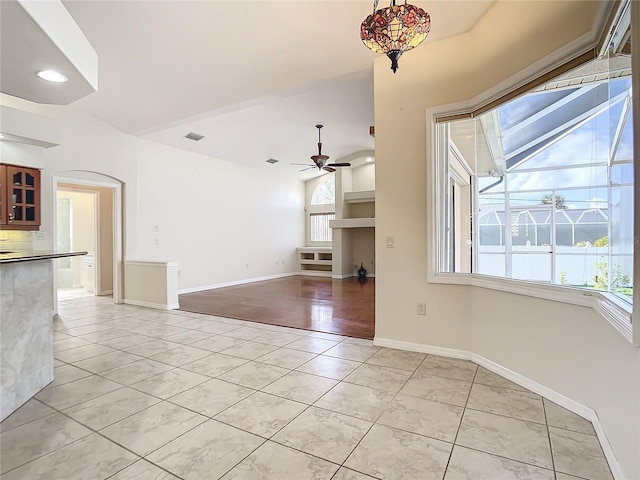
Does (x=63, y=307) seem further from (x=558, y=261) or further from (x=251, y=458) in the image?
(x=558, y=261)

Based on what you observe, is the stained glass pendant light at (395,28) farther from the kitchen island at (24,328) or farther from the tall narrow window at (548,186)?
the kitchen island at (24,328)

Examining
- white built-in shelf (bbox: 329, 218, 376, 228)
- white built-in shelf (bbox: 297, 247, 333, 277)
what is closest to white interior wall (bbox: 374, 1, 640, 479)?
white built-in shelf (bbox: 329, 218, 376, 228)

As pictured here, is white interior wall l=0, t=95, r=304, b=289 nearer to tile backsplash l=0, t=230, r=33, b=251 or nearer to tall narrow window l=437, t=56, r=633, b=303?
tile backsplash l=0, t=230, r=33, b=251

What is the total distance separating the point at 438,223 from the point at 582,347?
147 centimetres

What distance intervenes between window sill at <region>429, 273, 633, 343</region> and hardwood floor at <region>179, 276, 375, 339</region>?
1.30 m

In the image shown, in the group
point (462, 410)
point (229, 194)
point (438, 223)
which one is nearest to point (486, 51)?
point (438, 223)

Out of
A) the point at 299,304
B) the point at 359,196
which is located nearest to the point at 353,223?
the point at 359,196

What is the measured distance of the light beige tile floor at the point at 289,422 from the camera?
1655mm

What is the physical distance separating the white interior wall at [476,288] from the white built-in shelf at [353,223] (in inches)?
213

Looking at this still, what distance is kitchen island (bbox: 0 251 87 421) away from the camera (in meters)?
2.19

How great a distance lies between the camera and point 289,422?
2.06m

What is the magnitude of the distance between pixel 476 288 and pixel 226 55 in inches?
138

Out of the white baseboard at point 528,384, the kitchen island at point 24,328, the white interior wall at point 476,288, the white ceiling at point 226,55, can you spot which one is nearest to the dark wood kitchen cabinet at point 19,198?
the white ceiling at point 226,55

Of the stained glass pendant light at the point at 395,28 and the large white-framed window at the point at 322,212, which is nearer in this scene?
the stained glass pendant light at the point at 395,28
